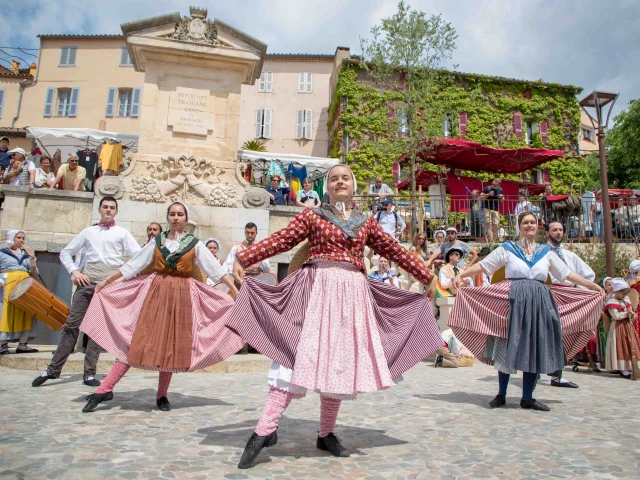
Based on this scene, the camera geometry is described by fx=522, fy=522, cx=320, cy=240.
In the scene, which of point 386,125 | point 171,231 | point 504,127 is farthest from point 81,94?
point 171,231

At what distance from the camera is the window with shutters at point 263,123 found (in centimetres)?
3606

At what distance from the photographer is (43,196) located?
33.9ft

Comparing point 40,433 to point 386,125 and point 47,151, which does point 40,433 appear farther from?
point 386,125

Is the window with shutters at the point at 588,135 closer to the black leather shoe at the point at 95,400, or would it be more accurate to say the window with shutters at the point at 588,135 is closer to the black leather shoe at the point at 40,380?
the black leather shoe at the point at 40,380

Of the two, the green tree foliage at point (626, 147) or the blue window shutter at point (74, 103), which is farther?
the blue window shutter at point (74, 103)

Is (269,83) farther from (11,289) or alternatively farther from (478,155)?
(11,289)

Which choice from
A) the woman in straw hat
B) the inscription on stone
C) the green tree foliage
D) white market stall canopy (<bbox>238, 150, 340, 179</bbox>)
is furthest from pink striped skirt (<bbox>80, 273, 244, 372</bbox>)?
→ the green tree foliage

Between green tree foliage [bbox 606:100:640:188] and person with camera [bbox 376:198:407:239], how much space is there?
2746 centimetres

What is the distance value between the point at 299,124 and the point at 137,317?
32267 mm

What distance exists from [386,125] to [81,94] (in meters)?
21.1

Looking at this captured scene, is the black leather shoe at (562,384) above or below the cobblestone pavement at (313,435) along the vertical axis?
above

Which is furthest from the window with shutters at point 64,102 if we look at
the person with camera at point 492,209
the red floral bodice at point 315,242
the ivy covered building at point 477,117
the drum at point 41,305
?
the red floral bodice at point 315,242

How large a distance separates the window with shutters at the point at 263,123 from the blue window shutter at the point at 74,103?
12304 millimetres

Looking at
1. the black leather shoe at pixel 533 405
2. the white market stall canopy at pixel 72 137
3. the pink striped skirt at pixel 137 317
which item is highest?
the white market stall canopy at pixel 72 137
